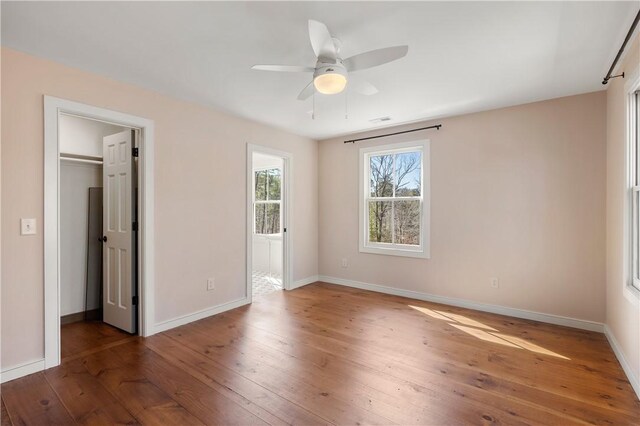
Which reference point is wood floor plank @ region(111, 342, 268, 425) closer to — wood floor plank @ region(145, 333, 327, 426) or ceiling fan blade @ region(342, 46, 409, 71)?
wood floor plank @ region(145, 333, 327, 426)

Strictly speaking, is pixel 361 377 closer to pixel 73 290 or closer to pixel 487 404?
pixel 487 404

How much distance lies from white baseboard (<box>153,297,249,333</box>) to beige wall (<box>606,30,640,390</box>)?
3.80 meters

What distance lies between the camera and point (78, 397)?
84.3 inches

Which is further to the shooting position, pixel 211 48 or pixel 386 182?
pixel 386 182

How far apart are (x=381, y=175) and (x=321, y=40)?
3.24 m

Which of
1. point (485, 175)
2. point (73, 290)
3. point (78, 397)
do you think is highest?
point (485, 175)

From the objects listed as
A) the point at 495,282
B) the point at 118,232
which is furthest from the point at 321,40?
the point at 495,282

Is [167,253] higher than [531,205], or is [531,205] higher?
[531,205]

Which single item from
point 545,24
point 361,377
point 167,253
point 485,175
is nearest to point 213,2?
point 545,24

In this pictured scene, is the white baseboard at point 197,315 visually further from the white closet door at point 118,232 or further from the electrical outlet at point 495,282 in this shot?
the electrical outlet at point 495,282

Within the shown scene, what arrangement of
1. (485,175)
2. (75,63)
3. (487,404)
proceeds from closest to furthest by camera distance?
(487,404)
(75,63)
(485,175)

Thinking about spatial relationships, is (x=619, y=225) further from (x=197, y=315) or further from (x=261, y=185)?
(x=261, y=185)

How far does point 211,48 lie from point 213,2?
21.5 inches

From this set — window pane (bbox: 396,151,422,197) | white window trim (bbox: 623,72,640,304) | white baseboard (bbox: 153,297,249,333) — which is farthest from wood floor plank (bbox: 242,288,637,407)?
window pane (bbox: 396,151,422,197)
